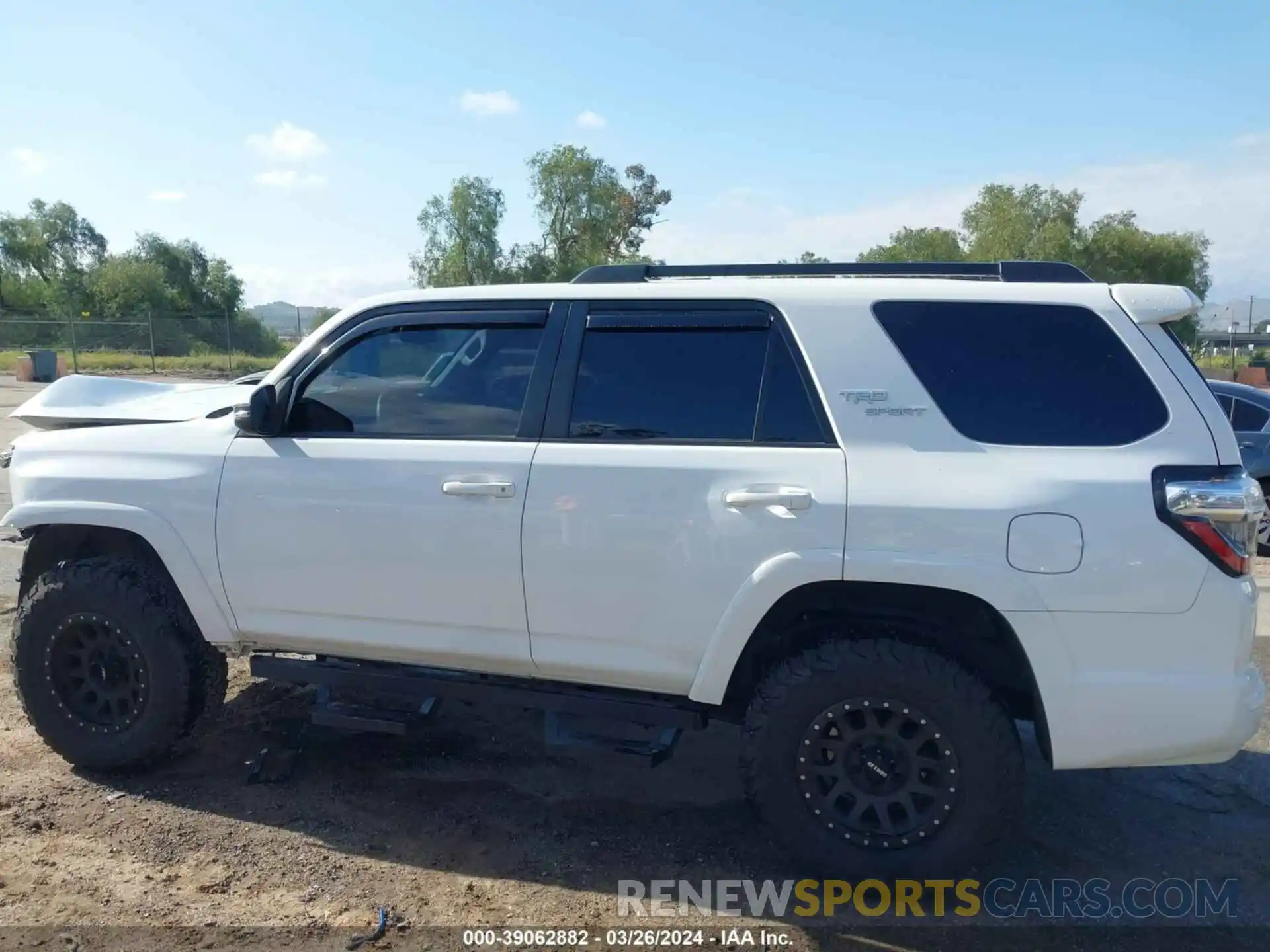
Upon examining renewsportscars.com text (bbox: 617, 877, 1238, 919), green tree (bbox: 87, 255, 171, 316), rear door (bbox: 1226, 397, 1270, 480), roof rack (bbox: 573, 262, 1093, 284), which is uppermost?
green tree (bbox: 87, 255, 171, 316)

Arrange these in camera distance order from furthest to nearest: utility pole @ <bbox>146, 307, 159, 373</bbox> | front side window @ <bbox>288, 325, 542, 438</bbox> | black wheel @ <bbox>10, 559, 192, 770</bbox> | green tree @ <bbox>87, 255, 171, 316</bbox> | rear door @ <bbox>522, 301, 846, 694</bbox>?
green tree @ <bbox>87, 255, 171, 316</bbox>
utility pole @ <bbox>146, 307, 159, 373</bbox>
black wheel @ <bbox>10, 559, 192, 770</bbox>
front side window @ <bbox>288, 325, 542, 438</bbox>
rear door @ <bbox>522, 301, 846, 694</bbox>

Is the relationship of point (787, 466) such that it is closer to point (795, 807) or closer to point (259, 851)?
point (795, 807)

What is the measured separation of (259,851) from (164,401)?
2.11 metres

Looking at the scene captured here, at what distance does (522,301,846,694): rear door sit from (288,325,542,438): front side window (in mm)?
208

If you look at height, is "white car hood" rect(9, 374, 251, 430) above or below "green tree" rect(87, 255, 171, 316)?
below

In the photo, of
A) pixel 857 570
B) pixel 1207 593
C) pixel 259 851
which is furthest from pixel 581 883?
pixel 1207 593

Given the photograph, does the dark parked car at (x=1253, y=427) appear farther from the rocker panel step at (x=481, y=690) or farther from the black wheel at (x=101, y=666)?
the black wheel at (x=101, y=666)

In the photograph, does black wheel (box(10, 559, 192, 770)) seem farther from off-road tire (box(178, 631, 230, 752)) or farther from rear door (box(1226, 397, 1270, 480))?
rear door (box(1226, 397, 1270, 480))

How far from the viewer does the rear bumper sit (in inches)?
116

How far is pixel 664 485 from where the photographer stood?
3.30 m

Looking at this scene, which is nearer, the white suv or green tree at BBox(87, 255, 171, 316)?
the white suv

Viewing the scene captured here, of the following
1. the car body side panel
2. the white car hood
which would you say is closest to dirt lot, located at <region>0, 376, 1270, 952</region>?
the car body side panel

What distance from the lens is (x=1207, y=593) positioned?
2.92m

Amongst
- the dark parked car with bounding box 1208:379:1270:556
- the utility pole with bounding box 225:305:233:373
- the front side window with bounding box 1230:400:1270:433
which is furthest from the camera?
the utility pole with bounding box 225:305:233:373
